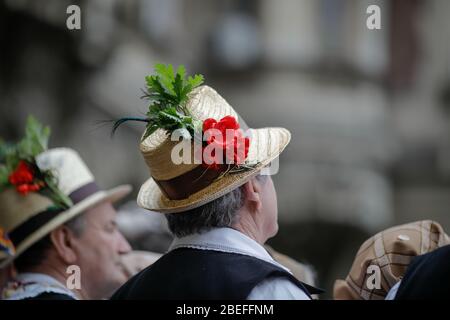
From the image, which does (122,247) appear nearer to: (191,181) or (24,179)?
(24,179)

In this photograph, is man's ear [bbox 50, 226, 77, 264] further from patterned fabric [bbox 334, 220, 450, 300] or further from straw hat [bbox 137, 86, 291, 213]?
patterned fabric [bbox 334, 220, 450, 300]

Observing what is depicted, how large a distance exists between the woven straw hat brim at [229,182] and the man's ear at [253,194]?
3cm

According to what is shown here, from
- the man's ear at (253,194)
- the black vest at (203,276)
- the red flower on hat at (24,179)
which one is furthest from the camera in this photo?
the red flower on hat at (24,179)

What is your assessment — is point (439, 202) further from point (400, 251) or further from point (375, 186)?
point (400, 251)

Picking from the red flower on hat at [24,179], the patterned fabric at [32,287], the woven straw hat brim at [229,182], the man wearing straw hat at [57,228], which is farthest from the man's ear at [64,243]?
the woven straw hat brim at [229,182]

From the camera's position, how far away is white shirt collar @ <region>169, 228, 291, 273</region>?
3.14m

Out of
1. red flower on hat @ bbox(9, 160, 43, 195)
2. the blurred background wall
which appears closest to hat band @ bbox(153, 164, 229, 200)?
red flower on hat @ bbox(9, 160, 43, 195)

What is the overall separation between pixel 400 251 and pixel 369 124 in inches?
650

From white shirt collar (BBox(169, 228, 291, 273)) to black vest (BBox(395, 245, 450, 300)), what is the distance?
1.36ft

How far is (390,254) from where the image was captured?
3.43m

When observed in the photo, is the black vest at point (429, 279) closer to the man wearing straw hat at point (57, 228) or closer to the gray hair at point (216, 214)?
the gray hair at point (216, 214)

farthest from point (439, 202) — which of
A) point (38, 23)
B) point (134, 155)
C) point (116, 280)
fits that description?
point (116, 280)

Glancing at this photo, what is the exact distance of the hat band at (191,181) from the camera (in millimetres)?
3193

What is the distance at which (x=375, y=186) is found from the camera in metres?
18.5
